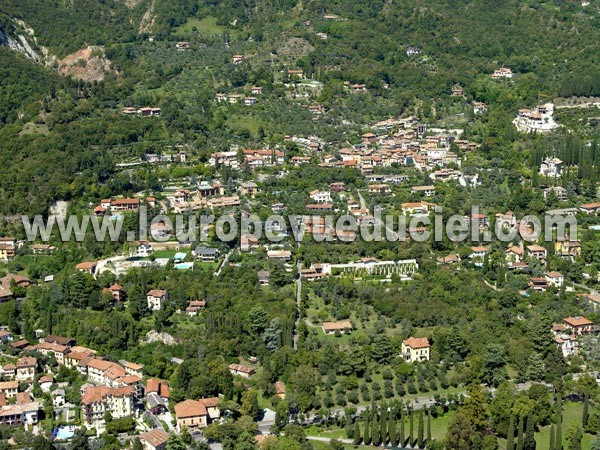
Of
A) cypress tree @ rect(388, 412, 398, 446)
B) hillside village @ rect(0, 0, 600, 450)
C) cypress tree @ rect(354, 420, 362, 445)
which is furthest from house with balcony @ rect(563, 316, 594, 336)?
cypress tree @ rect(354, 420, 362, 445)

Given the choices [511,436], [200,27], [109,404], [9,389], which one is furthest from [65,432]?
[200,27]

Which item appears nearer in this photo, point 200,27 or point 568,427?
point 568,427

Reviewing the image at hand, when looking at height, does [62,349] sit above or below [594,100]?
below

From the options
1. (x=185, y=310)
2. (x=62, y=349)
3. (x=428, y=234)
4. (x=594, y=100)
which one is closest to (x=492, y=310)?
(x=428, y=234)

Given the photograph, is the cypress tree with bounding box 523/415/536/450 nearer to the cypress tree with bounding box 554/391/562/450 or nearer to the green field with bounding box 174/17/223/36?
the cypress tree with bounding box 554/391/562/450

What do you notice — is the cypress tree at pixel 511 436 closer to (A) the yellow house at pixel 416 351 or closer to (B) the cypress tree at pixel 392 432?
(B) the cypress tree at pixel 392 432

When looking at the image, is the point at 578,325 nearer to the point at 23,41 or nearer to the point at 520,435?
the point at 520,435

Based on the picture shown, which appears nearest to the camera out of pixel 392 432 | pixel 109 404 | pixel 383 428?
pixel 392 432

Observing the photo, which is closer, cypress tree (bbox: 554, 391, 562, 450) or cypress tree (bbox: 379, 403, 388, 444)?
cypress tree (bbox: 554, 391, 562, 450)

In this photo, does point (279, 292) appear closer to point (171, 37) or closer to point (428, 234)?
point (428, 234)
